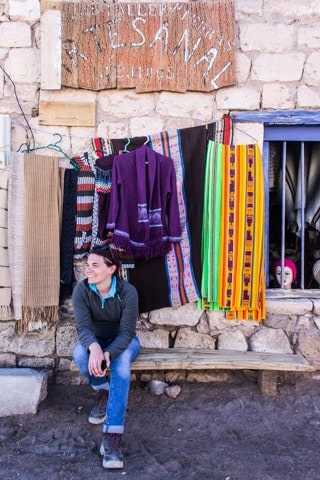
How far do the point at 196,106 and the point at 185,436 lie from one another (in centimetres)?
260

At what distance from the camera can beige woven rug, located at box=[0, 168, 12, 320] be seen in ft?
13.3

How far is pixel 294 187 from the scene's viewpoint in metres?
4.75

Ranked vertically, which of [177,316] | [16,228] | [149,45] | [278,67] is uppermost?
[149,45]

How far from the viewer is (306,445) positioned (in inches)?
133

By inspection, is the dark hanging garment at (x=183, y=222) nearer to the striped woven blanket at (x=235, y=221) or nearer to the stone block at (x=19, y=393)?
the striped woven blanket at (x=235, y=221)

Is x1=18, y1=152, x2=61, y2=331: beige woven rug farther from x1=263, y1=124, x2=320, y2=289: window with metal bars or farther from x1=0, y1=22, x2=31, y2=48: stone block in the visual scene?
x1=263, y1=124, x2=320, y2=289: window with metal bars

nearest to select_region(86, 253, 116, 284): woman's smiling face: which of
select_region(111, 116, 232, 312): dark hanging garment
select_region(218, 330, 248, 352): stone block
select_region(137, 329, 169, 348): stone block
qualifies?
select_region(111, 116, 232, 312): dark hanging garment

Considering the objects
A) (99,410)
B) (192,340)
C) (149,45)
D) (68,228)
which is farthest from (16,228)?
(149,45)

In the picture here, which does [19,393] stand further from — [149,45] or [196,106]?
[149,45]

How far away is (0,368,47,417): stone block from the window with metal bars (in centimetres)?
216

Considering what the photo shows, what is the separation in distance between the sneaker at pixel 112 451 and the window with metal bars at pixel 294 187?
2.02 m

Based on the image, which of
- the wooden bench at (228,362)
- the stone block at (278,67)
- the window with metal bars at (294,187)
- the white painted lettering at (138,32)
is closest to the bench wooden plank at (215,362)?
the wooden bench at (228,362)

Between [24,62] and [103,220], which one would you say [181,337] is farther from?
→ [24,62]

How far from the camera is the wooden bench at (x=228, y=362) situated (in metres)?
3.74
